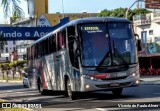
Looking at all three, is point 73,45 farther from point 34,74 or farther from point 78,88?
point 34,74

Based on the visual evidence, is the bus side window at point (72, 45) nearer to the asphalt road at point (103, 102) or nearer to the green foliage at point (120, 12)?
the asphalt road at point (103, 102)

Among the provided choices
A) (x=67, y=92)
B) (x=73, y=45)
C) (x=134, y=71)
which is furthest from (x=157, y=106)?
(x=67, y=92)

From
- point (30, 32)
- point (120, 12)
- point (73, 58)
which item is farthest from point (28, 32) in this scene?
point (120, 12)

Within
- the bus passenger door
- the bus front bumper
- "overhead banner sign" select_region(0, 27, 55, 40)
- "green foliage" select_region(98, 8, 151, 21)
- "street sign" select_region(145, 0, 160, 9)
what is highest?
"green foliage" select_region(98, 8, 151, 21)

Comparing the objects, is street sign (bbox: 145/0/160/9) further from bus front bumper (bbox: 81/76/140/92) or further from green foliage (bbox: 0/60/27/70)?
bus front bumper (bbox: 81/76/140/92)

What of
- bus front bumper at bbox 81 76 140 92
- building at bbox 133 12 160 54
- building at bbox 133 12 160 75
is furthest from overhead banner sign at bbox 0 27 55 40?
building at bbox 133 12 160 54

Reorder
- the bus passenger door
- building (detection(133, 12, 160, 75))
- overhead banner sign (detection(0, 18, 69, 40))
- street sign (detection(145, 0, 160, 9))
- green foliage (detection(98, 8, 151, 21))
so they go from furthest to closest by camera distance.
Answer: green foliage (detection(98, 8, 151, 21)) → street sign (detection(145, 0, 160, 9)) → building (detection(133, 12, 160, 75)) → overhead banner sign (detection(0, 18, 69, 40)) → the bus passenger door

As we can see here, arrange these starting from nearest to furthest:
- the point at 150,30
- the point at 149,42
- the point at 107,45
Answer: the point at 107,45
the point at 149,42
the point at 150,30

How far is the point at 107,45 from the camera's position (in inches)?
644

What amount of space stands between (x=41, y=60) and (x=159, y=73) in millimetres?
27734

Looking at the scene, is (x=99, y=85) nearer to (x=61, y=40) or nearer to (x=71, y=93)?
(x=71, y=93)

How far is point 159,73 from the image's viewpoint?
48.8m

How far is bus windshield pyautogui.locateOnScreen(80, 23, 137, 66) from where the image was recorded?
53.1 feet

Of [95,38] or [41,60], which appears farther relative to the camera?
[41,60]
